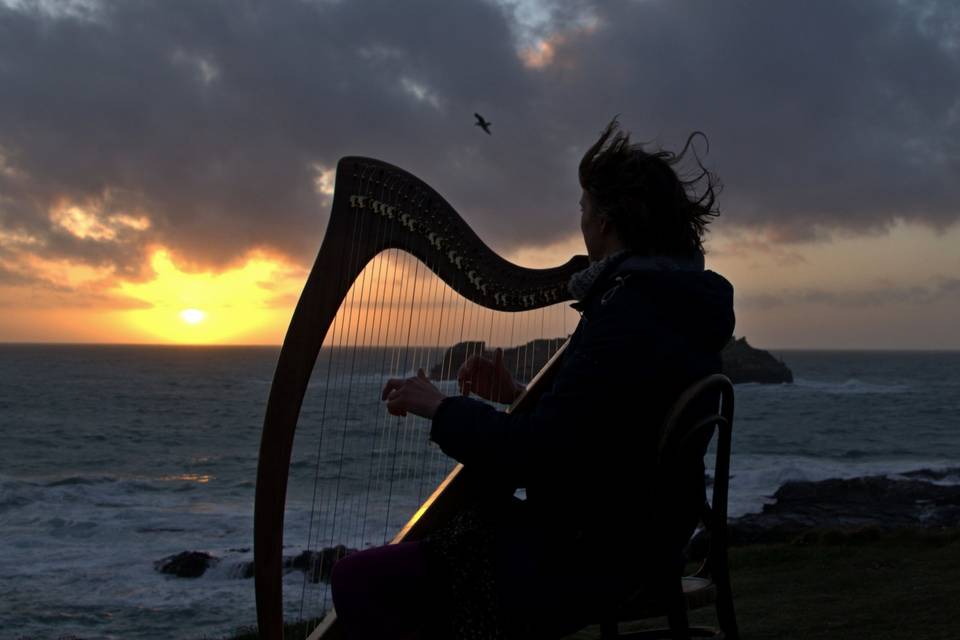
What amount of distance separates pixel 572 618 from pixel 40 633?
9.58 m

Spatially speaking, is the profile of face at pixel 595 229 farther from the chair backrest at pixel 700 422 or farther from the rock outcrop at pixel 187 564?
the rock outcrop at pixel 187 564

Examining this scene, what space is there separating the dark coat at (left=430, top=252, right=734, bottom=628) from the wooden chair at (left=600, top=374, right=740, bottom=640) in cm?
4

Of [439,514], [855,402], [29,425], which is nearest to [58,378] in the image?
[29,425]

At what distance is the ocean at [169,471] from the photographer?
35.8 feet

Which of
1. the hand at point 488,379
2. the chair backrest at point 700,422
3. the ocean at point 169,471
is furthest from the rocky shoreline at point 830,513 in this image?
the chair backrest at point 700,422

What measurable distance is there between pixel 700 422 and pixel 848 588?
176 inches

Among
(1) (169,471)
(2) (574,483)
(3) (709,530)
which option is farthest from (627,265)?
(1) (169,471)

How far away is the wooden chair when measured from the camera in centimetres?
179

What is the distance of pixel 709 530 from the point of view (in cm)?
206

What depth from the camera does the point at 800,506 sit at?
A: 51.1 ft

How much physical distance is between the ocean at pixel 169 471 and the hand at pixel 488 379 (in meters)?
0.33

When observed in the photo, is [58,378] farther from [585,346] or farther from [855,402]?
[585,346]

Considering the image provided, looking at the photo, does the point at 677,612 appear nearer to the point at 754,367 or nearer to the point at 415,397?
the point at 415,397

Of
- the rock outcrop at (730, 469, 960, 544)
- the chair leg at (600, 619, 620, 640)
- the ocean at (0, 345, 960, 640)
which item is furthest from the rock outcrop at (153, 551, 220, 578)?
the chair leg at (600, 619, 620, 640)
